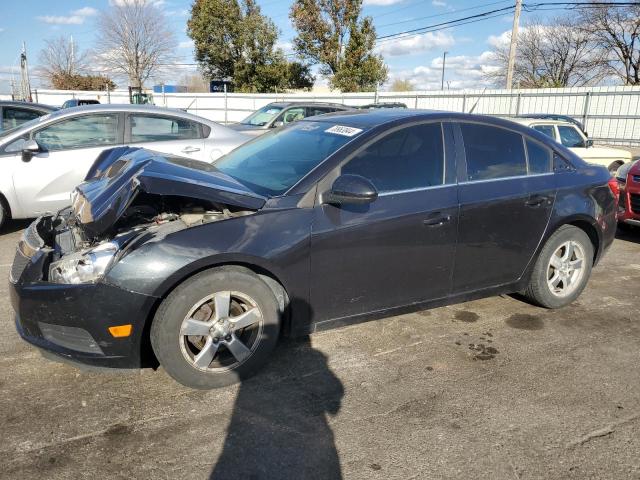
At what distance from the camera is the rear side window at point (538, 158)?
413 centimetres

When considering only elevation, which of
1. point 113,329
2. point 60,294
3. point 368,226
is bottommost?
point 113,329

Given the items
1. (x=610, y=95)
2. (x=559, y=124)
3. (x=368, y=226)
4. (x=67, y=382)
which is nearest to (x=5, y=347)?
(x=67, y=382)

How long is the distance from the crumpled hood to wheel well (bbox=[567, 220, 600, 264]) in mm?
2848

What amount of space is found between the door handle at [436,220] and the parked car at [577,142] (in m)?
6.88

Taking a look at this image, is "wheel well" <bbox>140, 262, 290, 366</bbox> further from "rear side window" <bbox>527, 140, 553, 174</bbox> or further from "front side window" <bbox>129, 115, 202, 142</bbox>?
"front side window" <bbox>129, 115, 202, 142</bbox>

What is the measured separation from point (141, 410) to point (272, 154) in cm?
199

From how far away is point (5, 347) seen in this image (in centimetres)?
354

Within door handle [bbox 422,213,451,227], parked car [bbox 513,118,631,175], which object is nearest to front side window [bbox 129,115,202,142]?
door handle [bbox 422,213,451,227]

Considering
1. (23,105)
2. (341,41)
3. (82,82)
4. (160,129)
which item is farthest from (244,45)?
(160,129)

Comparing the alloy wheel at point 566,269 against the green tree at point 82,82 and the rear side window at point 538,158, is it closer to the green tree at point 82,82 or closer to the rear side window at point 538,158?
the rear side window at point 538,158

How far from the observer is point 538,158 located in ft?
13.7

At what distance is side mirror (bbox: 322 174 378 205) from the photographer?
10.1ft

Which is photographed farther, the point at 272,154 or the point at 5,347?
the point at 272,154

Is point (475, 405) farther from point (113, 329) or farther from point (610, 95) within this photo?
point (610, 95)
